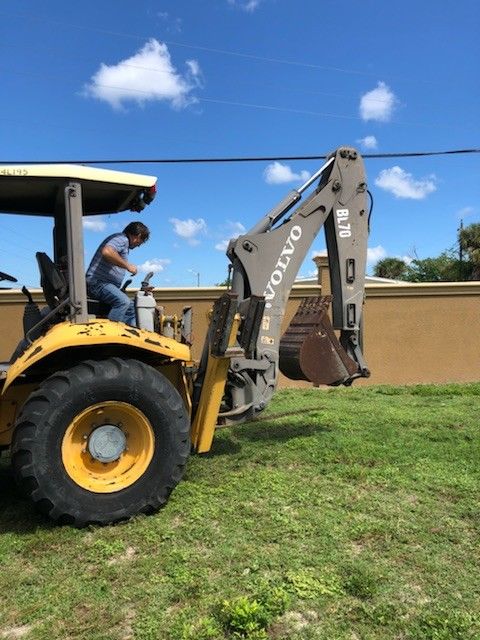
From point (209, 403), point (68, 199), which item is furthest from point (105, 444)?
point (68, 199)

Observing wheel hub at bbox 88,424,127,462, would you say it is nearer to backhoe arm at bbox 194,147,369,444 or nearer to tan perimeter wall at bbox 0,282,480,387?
backhoe arm at bbox 194,147,369,444

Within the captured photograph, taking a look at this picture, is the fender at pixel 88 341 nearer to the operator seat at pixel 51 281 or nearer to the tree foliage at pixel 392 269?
the operator seat at pixel 51 281

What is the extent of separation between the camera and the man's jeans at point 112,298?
4457 millimetres

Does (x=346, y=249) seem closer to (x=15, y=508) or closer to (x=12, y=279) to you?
(x=12, y=279)

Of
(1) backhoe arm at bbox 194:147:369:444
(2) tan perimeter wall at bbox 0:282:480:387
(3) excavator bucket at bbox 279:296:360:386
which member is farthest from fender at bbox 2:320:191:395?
(2) tan perimeter wall at bbox 0:282:480:387

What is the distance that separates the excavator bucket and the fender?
1446 millimetres

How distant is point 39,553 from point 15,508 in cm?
85

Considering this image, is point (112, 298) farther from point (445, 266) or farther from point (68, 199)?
point (445, 266)

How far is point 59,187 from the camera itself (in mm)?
4121

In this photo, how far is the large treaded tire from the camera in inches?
141

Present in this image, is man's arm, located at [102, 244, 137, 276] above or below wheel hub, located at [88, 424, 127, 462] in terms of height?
above

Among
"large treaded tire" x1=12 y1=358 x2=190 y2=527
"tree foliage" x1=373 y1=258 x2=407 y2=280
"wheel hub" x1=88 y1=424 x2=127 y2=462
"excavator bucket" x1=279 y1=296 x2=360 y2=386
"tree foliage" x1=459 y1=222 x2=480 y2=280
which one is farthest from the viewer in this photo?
"tree foliage" x1=373 y1=258 x2=407 y2=280

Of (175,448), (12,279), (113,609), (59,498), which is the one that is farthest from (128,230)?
(113,609)

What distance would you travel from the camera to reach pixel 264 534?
11.6 ft
